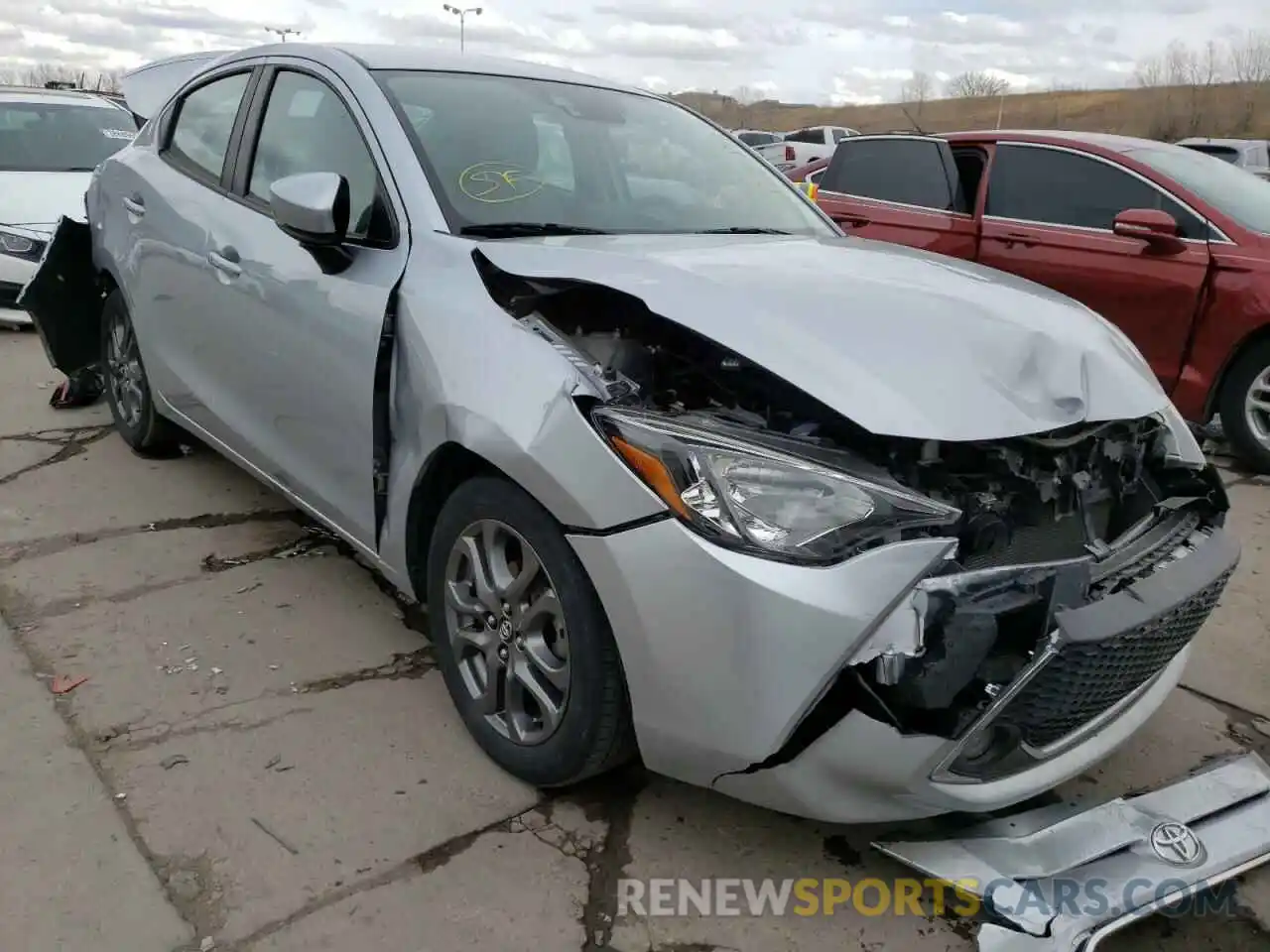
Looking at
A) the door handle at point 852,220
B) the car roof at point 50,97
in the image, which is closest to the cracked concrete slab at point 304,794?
the door handle at point 852,220

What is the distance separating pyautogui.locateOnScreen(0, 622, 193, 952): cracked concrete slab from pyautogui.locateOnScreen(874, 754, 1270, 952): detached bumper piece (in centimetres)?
150

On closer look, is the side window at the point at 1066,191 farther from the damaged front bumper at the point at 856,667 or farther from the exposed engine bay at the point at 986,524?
the damaged front bumper at the point at 856,667

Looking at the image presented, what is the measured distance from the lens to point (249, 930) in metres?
2.02

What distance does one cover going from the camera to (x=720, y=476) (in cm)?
192

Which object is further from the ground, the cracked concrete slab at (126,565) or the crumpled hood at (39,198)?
the crumpled hood at (39,198)

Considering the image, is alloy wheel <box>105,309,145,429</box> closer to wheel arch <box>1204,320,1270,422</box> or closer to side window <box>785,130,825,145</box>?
wheel arch <box>1204,320,1270,422</box>

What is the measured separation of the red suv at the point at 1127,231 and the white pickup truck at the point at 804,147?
360 inches

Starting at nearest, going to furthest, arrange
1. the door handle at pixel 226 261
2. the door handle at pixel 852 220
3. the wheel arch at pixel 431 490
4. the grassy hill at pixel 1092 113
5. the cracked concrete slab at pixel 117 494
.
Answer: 1. the wheel arch at pixel 431 490
2. the door handle at pixel 226 261
3. the cracked concrete slab at pixel 117 494
4. the door handle at pixel 852 220
5. the grassy hill at pixel 1092 113

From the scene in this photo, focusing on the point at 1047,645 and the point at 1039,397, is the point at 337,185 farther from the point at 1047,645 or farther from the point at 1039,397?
the point at 1047,645

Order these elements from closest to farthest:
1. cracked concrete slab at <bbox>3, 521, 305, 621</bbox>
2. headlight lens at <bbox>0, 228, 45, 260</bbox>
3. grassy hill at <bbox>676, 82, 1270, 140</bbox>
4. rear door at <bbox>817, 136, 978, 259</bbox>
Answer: cracked concrete slab at <bbox>3, 521, 305, 621</bbox>
rear door at <bbox>817, 136, 978, 259</bbox>
headlight lens at <bbox>0, 228, 45, 260</bbox>
grassy hill at <bbox>676, 82, 1270, 140</bbox>

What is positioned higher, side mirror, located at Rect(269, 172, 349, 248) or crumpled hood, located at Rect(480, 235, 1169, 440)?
side mirror, located at Rect(269, 172, 349, 248)

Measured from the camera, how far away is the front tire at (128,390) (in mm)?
4375

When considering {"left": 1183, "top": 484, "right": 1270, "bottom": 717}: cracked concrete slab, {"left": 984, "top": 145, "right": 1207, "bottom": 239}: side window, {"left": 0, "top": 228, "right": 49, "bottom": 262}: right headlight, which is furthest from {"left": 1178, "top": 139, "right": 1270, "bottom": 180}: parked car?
{"left": 0, "top": 228, "right": 49, "bottom": 262}: right headlight

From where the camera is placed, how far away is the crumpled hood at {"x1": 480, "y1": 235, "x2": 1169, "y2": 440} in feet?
6.47
